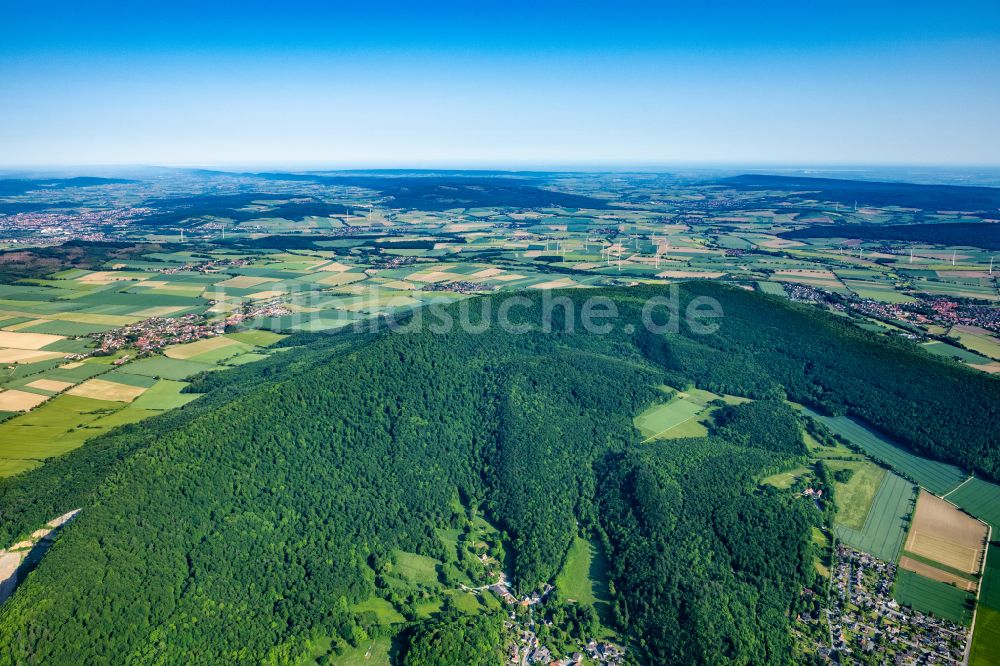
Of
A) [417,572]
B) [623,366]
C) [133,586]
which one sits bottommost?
[417,572]

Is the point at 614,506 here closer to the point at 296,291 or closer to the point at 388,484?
the point at 388,484

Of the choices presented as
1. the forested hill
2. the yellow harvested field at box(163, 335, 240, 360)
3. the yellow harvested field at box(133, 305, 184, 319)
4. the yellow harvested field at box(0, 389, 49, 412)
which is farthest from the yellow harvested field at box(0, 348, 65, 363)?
the forested hill

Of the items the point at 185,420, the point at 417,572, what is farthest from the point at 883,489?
the point at 185,420

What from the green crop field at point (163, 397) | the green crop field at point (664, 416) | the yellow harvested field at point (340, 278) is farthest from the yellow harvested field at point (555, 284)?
the green crop field at point (163, 397)

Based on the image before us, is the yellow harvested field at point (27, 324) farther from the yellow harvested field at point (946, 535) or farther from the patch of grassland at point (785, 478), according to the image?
the yellow harvested field at point (946, 535)

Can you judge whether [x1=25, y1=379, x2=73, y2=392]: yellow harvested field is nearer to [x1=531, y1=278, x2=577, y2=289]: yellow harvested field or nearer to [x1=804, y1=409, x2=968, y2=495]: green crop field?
[x1=531, y1=278, x2=577, y2=289]: yellow harvested field

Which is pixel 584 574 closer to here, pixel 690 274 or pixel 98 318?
pixel 98 318

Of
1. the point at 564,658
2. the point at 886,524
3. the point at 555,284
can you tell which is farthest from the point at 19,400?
the point at 555,284
